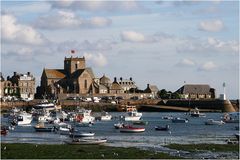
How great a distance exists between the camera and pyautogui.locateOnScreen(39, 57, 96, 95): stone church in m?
186

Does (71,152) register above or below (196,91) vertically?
below

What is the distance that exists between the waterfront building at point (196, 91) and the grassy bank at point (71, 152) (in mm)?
134219

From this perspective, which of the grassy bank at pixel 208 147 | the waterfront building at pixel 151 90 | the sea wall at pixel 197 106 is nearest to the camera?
the grassy bank at pixel 208 147

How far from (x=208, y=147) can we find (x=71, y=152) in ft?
35.7

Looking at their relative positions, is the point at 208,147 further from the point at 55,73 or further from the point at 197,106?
the point at 55,73

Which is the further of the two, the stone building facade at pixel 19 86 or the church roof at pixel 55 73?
the church roof at pixel 55 73

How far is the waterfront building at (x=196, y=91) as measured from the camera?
18525 centimetres

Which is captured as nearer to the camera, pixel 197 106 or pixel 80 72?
pixel 197 106

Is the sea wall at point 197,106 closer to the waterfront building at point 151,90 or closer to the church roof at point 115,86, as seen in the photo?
the church roof at point 115,86

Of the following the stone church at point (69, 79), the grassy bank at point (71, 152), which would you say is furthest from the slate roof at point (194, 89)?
the grassy bank at point (71, 152)

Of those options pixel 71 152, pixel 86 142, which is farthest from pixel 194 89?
pixel 71 152

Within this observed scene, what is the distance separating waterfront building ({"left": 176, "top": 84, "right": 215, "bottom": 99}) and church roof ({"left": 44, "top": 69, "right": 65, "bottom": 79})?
100ft

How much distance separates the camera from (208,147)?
52.6 m

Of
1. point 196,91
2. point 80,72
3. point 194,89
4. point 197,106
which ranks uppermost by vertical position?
point 80,72
